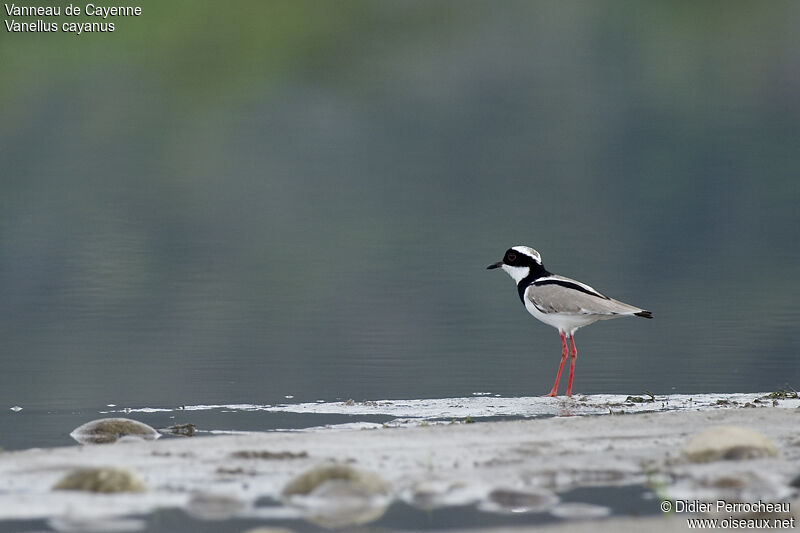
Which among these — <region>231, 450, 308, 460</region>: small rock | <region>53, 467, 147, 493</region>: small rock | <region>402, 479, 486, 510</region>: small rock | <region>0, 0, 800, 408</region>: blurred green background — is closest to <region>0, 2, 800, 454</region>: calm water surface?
<region>0, 0, 800, 408</region>: blurred green background

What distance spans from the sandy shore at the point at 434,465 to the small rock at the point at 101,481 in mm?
46

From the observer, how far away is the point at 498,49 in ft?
213

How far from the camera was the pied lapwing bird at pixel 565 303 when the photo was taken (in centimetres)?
1429

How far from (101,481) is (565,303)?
731cm

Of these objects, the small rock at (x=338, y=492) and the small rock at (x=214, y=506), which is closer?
the small rock at (x=214, y=506)

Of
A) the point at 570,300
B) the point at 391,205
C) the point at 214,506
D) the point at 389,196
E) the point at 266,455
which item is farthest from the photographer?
the point at 389,196

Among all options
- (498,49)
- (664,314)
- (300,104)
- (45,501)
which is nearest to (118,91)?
(300,104)

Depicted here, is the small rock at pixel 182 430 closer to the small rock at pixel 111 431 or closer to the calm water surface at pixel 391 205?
the small rock at pixel 111 431

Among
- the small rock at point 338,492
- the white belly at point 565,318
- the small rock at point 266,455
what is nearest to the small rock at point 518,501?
the small rock at point 338,492

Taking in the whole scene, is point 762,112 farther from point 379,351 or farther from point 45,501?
point 45,501

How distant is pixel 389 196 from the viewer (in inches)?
1693

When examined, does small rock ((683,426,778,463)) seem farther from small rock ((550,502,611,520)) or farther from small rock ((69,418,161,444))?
small rock ((69,418,161,444))

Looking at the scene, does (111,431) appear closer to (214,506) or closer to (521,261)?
(214,506)

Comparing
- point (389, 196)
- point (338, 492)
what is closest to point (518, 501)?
point (338, 492)
